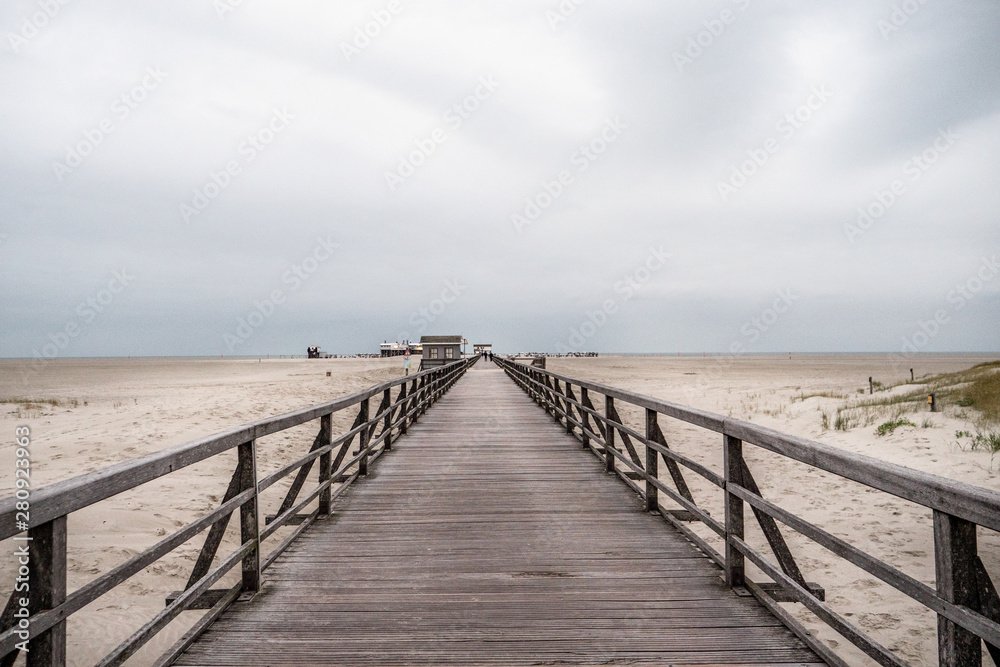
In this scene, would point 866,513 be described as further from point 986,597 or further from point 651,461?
point 986,597

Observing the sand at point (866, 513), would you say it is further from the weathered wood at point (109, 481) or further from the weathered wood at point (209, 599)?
the weathered wood at point (109, 481)

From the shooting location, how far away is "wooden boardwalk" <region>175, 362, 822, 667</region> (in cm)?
266

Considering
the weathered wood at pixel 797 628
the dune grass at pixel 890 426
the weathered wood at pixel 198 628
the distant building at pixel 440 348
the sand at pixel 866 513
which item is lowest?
the sand at pixel 866 513

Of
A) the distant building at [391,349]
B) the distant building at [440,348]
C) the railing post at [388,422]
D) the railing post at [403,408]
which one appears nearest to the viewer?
the railing post at [388,422]

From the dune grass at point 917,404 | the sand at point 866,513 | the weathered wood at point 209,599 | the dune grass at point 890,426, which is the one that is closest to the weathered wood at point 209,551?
the weathered wood at point 209,599

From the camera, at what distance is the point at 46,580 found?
6.03ft

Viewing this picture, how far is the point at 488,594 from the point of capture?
328cm

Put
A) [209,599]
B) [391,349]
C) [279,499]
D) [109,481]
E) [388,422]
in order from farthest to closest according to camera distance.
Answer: [391,349] → [279,499] → [388,422] → [209,599] → [109,481]

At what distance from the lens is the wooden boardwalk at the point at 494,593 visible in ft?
8.72

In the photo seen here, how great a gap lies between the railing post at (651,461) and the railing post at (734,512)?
1241 mm

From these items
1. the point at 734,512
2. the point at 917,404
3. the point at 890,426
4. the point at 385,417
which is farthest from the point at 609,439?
the point at 917,404

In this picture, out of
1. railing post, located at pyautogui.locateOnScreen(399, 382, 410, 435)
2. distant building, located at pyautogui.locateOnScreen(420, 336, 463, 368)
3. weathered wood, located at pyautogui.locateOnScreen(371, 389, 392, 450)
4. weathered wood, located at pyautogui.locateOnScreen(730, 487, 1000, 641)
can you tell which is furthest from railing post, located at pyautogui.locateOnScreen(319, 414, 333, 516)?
distant building, located at pyautogui.locateOnScreen(420, 336, 463, 368)

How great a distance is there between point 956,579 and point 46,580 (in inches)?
122

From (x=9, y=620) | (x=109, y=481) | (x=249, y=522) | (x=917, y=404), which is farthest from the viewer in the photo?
(x=917, y=404)
